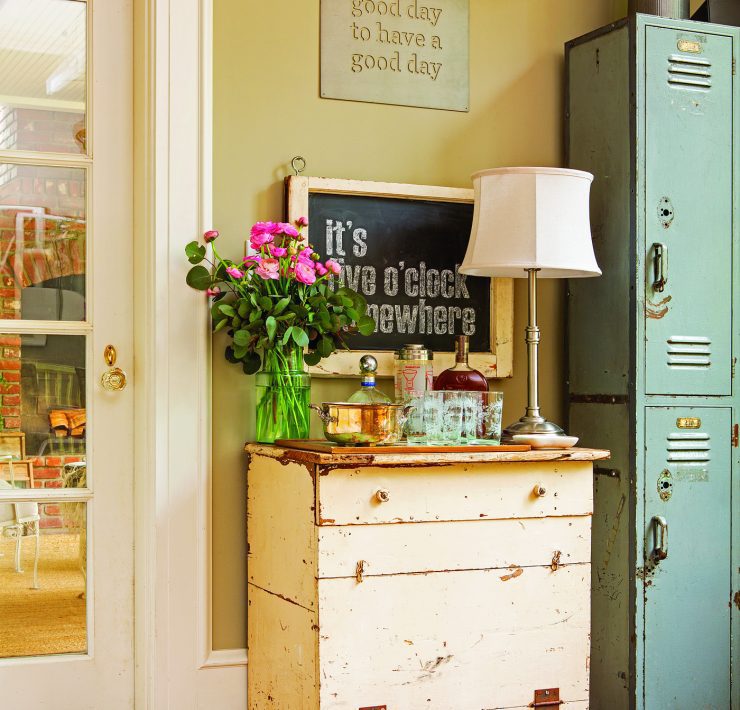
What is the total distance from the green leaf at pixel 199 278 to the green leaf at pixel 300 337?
0.26m

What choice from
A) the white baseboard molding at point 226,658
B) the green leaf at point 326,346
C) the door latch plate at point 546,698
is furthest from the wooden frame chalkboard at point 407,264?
the door latch plate at point 546,698

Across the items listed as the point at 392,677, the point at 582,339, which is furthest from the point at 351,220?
the point at 392,677

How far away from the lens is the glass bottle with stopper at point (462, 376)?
2637 mm

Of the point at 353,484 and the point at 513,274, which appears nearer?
the point at 353,484

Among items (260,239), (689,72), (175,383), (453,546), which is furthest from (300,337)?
(689,72)

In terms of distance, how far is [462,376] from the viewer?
264 cm

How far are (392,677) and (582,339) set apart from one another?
118 cm

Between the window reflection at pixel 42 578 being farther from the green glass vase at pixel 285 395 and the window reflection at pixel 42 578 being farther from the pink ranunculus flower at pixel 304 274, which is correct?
the pink ranunculus flower at pixel 304 274

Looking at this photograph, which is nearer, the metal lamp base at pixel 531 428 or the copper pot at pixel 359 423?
the copper pot at pixel 359 423

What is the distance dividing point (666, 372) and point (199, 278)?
1.27 metres

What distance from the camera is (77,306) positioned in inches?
105

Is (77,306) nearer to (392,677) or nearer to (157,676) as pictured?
(157,676)

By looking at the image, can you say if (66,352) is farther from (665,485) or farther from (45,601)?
(665,485)

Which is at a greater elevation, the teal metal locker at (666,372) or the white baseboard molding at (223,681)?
the teal metal locker at (666,372)
